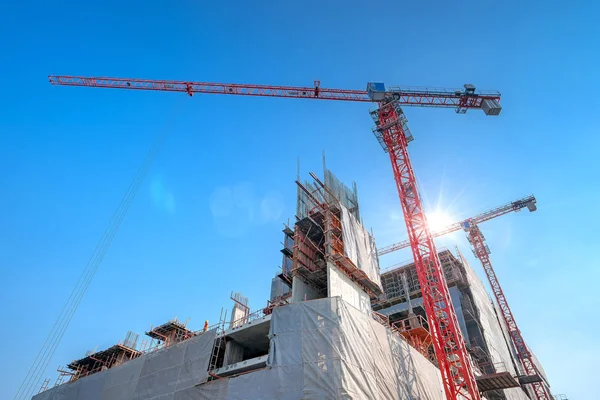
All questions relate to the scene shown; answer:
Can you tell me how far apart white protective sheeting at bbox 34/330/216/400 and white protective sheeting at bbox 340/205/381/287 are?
12.2 m

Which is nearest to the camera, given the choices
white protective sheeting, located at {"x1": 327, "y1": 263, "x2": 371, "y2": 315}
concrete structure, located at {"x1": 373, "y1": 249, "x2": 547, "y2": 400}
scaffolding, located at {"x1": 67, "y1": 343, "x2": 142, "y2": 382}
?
white protective sheeting, located at {"x1": 327, "y1": 263, "x2": 371, "y2": 315}

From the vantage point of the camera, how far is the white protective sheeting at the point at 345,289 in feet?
85.5

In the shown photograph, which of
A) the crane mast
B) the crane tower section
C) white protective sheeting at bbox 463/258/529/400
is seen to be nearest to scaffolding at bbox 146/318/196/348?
the crane tower section

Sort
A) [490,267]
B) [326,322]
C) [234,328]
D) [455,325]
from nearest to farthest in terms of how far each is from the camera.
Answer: [326,322] → [234,328] → [455,325] → [490,267]

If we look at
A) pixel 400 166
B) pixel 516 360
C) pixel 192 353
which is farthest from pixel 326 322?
pixel 516 360

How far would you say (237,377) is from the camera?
67.5 ft

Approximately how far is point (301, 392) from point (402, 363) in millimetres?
9464

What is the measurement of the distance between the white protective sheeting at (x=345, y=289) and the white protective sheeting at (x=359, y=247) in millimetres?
1498

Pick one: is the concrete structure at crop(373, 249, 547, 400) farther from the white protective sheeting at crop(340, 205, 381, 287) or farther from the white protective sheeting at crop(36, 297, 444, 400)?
the white protective sheeting at crop(36, 297, 444, 400)

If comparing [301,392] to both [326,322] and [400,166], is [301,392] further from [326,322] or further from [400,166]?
[400,166]

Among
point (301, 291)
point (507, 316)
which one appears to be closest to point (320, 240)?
point (301, 291)

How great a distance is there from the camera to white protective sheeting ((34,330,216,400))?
2301 cm

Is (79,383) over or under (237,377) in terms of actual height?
over

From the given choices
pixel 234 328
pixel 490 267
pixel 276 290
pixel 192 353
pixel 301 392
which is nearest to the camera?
pixel 301 392
